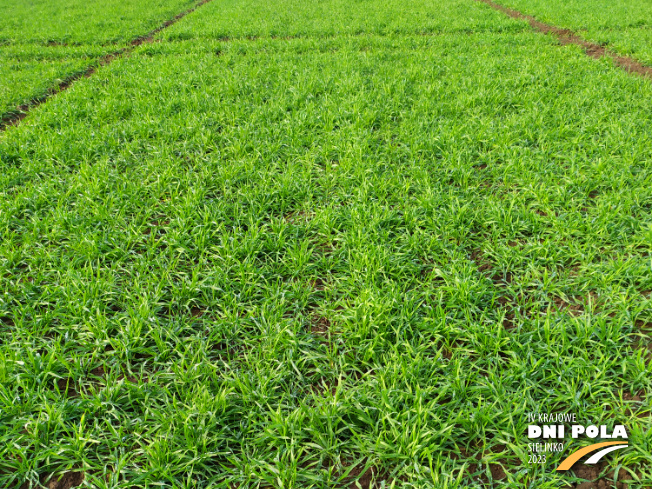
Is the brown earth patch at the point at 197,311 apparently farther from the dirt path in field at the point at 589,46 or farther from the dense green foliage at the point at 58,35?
the dirt path in field at the point at 589,46

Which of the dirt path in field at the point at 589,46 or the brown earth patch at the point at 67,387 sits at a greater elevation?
the dirt path in field at the point at 589,46

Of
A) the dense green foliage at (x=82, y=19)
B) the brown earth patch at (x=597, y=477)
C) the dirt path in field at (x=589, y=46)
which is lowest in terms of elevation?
the brown earth patch at (x=597, y=477)

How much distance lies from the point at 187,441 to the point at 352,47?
8.55 m

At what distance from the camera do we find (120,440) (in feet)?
6.62

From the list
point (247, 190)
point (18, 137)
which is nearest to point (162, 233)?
point (247, 190)

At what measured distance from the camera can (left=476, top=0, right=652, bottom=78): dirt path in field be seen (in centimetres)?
707

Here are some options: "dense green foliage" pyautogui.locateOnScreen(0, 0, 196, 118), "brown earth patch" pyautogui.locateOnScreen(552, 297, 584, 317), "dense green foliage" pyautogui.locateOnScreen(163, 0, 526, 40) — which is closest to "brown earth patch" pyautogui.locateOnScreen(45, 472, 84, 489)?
"brown earth patch" pyautogui.locateOnScreen(552, 297, 584, 317)

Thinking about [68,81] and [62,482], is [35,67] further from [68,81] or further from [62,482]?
[62,482]

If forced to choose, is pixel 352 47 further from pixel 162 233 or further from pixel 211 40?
pixel 162 233

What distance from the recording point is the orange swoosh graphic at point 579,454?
1892 mm

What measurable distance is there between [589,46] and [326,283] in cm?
910

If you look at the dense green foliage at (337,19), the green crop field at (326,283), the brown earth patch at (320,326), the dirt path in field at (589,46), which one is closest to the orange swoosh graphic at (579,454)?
the green crop field at (326,283)

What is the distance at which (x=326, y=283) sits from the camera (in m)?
3.01

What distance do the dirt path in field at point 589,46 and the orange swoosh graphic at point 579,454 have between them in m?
6.89
